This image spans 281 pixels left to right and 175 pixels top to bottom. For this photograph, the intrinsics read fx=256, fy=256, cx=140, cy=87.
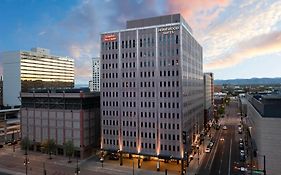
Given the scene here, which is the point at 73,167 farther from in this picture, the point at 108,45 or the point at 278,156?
the point at 278,156

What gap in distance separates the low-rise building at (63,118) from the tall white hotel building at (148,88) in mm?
7039

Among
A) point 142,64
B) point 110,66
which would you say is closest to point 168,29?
point 142,64

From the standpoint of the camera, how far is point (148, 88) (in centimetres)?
8712

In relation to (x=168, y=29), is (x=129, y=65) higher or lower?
→ lower

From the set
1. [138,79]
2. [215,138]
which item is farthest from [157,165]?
[215,138]

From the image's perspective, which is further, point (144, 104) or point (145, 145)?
point (144, 104)

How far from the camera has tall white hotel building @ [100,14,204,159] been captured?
272 ft

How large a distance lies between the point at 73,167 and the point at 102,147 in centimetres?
1367

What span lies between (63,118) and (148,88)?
119 feet

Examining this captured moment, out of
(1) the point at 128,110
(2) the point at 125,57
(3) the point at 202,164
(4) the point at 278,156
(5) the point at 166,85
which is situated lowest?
(3) the point at 202,164

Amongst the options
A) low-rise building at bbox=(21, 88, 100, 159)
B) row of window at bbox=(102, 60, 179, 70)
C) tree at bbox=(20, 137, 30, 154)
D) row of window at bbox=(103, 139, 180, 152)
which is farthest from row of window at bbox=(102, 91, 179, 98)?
tree at bbox=(20, 137, 30, 154)

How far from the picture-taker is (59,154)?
9906 cm

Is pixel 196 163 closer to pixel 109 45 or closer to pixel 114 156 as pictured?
pixel 114 156

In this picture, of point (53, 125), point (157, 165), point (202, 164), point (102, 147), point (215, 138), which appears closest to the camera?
point (157, 165)
